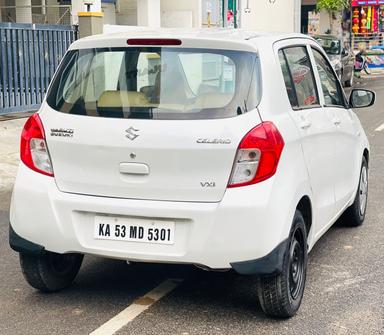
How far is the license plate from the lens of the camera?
13.5ft

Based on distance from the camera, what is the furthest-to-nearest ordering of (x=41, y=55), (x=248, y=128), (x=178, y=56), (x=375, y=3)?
(x=375, y=3) < (x=41, y=55) < (x=178, y=56) < (x=248, y=128)

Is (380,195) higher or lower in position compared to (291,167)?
lower

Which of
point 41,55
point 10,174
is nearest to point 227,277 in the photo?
point 10,174

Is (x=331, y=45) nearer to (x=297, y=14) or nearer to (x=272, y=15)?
(x=272, y=15)

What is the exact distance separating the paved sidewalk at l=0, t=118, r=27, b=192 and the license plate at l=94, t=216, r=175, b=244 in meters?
4.66

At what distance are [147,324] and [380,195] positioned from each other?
4.39m

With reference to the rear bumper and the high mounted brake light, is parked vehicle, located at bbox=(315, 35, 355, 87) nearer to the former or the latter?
the high mounted brake light

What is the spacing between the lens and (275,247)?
411cm

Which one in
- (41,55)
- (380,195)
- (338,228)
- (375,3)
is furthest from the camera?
(375,3)

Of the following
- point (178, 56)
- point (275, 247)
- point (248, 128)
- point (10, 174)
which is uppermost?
point (178, 56)

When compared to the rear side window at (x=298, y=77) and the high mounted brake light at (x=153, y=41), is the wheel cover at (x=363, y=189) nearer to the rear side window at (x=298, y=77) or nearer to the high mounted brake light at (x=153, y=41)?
the rear side window at (x=298, y=77)

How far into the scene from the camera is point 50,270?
4.76 metres

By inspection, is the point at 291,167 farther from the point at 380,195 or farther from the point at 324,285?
the point at 380,195

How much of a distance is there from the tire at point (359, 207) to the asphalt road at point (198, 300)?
51cm
